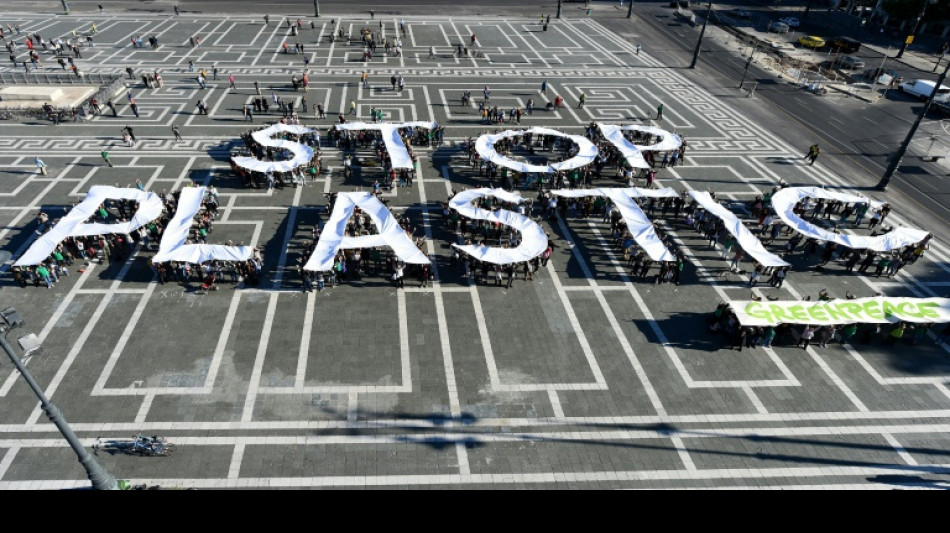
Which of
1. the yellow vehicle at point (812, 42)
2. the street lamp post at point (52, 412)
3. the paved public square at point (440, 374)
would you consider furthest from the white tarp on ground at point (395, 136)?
the yellow vehicle at point (812, 42)

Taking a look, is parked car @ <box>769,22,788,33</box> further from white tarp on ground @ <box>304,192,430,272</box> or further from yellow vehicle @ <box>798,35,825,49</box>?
white tarp on ground @ <box>304,192,430,272</box>

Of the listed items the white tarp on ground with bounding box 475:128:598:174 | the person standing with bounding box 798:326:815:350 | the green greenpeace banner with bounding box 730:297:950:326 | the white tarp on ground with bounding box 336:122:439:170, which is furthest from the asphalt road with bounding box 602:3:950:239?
the white tarp on ground with bounding box 336:122:439:170

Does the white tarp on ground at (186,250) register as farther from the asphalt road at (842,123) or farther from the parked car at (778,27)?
the parked car at (778,27)

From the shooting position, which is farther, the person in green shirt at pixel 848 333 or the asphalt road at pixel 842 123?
the asphalt road at pixel 842 123

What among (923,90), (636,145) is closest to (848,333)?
(636,145)

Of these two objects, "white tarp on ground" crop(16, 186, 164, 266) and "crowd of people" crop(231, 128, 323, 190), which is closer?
"white tarp on ground" crop(16, 186, 164, 266)
